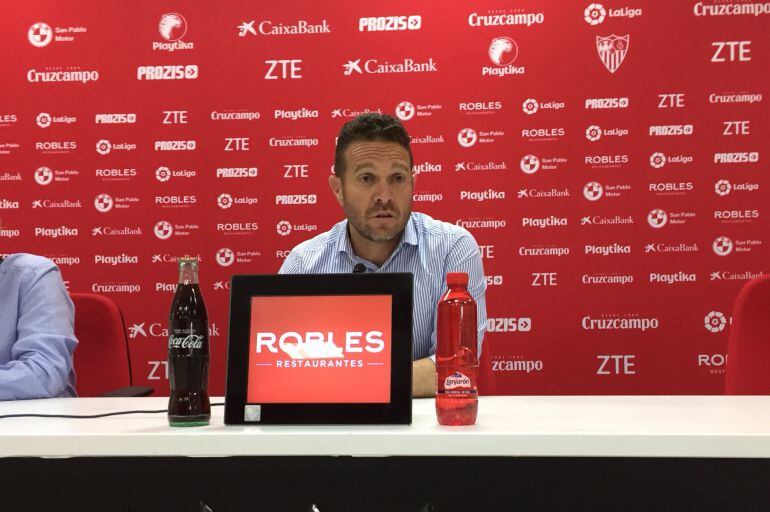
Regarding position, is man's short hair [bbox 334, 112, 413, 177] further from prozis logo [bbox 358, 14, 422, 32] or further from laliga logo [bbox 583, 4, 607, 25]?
laliga logo [bbox 583, 4, 607, 25]

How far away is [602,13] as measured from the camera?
3826 mm

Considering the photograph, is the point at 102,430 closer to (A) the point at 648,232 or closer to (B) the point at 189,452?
(B) the point at 189,452

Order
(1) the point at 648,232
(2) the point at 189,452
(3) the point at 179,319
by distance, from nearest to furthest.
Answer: (2) the point at 189,452 < (3) the point at 179,319 < (1) the point at 648,232

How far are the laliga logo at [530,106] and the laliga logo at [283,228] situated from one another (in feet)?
4.17

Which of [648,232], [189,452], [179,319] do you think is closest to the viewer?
[189,452]

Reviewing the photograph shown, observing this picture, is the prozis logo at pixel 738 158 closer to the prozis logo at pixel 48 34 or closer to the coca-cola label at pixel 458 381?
the coca-cola label at pixel 458 381

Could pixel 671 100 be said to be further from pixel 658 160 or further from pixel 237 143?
pixel 237 143

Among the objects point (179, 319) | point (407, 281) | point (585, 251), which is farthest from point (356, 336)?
point (585, 251)

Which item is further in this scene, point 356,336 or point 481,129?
point 481,129

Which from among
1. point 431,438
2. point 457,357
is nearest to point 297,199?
point 457,357

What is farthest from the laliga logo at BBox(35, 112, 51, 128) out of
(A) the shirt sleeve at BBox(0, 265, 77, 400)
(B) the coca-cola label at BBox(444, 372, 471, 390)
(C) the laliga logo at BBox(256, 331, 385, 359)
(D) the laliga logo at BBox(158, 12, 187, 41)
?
(B) the coca-cola label at BBox(444, 372, 471, 390)

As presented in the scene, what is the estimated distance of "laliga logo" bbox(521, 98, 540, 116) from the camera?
385cm

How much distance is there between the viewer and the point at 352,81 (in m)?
3.95

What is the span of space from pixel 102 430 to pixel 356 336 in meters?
0.41
